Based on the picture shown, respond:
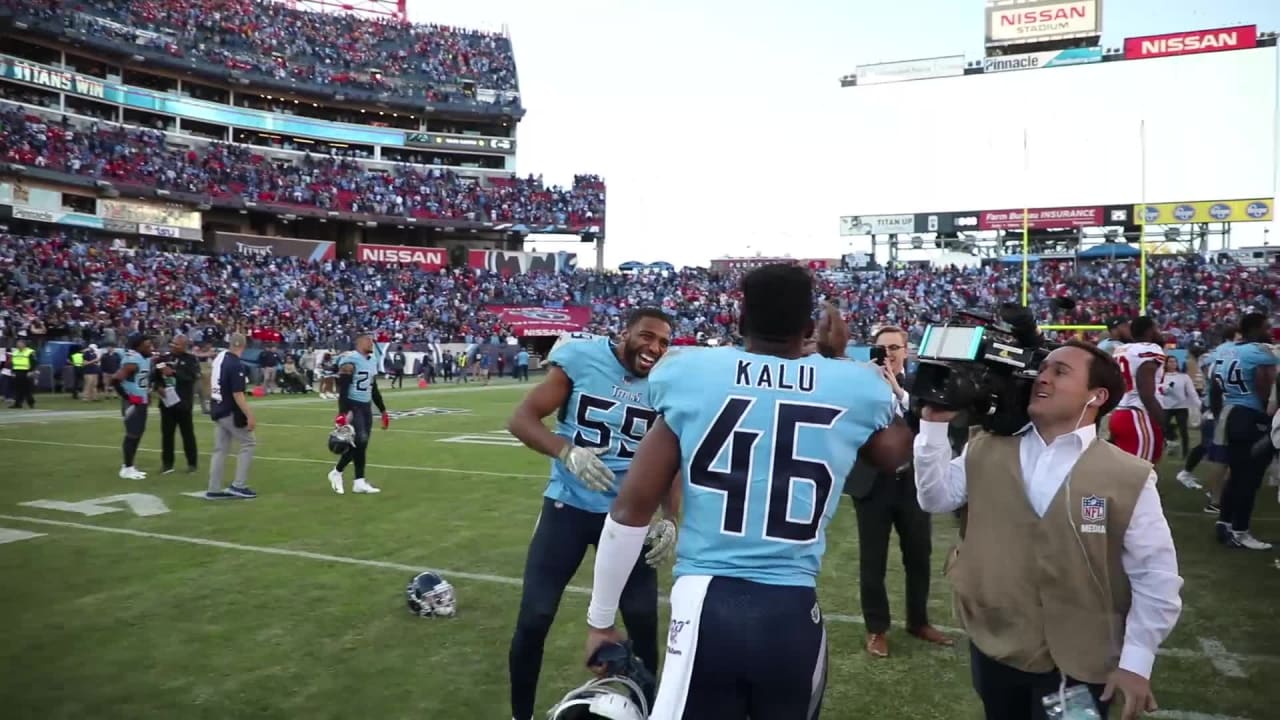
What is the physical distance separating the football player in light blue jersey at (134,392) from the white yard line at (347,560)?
2532 mm

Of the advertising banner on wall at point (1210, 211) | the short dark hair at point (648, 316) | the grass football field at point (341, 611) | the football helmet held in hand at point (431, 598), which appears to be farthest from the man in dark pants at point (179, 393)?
the advertising banner on wall at point (1210, 211)

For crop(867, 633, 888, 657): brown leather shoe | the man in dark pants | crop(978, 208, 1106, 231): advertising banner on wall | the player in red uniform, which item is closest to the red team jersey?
the player in red uniform

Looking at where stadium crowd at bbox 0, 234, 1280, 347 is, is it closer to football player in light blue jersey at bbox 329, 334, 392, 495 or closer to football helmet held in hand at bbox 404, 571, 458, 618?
football player in light blue jersey at bbox 329, 334, 392, 495

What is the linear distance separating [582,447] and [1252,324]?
670 centimetres

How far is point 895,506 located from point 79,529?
765 cm

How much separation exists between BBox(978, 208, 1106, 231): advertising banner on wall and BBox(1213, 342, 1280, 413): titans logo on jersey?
48.5m

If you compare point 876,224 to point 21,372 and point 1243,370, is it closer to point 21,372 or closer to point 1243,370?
point 21,372

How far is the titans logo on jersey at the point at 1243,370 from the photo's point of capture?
7.26m

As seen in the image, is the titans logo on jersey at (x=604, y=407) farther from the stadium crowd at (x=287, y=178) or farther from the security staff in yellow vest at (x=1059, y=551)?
the stadium crowd at (x=287, y=178)

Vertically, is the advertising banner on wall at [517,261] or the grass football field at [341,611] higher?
the advertising banner on wall at [517,261]

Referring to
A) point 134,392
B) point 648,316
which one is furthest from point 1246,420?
point 134,392

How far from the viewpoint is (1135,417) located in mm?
6539

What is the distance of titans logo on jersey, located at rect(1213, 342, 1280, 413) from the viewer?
7.26 m

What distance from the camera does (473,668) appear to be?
4871mm
